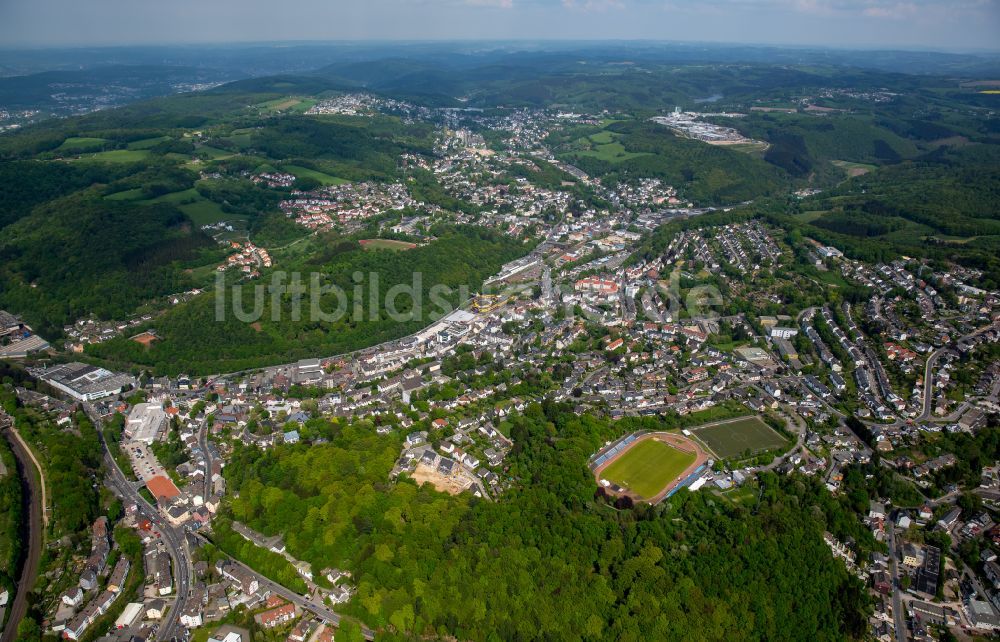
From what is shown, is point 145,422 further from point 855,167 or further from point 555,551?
point 855,167

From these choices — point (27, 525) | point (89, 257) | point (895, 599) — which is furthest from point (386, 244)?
point (895, 599)

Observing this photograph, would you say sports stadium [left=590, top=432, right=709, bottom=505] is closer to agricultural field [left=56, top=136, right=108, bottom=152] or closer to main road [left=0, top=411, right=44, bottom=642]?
main road [left=0, top=411, right=44, bottom=642]

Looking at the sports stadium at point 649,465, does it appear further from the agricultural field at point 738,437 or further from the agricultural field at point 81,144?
the agricultural field at point 81,144

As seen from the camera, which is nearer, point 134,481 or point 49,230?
point 134,481

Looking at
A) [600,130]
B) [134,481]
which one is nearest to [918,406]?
[134,481]

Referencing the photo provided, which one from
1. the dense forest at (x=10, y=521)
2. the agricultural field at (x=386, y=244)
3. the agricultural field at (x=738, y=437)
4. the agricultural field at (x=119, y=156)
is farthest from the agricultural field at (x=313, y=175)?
the agricultural field at (x=738, y=437)

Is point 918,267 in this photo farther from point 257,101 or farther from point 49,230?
point 257,101
